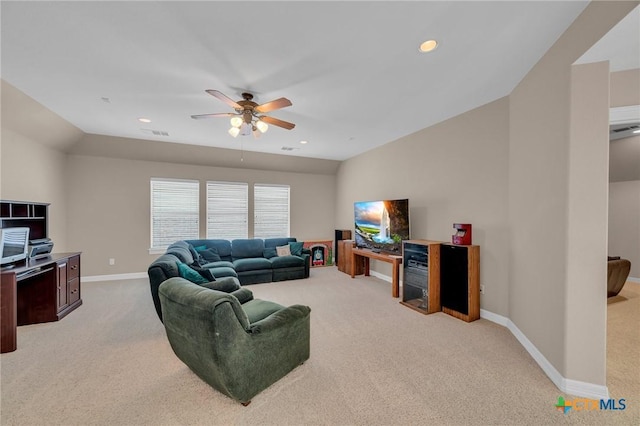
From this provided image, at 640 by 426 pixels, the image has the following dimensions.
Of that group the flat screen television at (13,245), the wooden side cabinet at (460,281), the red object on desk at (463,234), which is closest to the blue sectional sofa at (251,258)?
the flat screen television at (13,245)

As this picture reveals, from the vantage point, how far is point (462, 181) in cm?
385

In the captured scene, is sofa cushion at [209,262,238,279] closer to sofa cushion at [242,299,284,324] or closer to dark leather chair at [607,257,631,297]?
sofa cushion at [242,299,284,324]

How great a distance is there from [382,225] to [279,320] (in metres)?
3.41

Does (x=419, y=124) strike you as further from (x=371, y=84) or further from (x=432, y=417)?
(x=432, y=417)

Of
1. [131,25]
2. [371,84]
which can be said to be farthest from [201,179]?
[371,84]

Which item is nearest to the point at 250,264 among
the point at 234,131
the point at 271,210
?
the point at 271,210

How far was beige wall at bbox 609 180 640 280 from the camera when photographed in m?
5.06

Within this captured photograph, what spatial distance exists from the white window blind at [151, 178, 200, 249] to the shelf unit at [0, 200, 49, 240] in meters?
1.95

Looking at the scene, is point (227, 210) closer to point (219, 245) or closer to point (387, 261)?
point (219, 245)

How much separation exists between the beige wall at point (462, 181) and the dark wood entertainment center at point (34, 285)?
5.57 metres

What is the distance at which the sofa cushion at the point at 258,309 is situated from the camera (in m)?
2.44

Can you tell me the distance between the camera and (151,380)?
220cm

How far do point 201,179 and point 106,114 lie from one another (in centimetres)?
250

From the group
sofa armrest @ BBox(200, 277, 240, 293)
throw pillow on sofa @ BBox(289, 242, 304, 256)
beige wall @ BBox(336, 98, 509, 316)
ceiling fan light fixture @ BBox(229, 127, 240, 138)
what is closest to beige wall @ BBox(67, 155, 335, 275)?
throw pillow on sofa @ BBox(289, 242, 304, 256)
